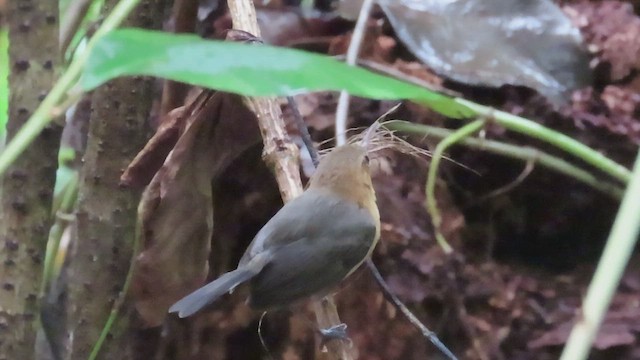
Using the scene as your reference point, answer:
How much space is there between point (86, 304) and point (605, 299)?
76cm

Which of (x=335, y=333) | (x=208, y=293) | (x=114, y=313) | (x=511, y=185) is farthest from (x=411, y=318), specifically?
(x=114, y=313)

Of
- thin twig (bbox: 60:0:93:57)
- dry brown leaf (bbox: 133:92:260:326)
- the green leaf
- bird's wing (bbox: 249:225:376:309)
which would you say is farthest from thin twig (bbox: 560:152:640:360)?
thin twig (bbox: 60:0:93:57)

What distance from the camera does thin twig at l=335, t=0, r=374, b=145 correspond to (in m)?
0.93

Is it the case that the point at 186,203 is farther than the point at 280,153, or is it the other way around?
the point at 186,203

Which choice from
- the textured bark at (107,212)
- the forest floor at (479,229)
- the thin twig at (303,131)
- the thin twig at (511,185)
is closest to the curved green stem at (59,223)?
the textured bark at (107,212)

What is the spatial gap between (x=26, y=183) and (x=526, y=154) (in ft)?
2.00

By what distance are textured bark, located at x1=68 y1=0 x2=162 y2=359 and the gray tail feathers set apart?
31cm

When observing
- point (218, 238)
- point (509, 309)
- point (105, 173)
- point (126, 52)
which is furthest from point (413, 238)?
point (126, 52)

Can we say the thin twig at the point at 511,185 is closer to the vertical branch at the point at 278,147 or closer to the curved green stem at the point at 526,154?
the curved green stem at the point at 526,154

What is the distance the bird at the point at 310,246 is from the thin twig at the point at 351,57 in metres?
0.06

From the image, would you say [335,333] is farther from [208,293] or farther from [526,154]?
[526,154]

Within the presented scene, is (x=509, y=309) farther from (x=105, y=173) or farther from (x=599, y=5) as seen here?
(x=105, y=173)

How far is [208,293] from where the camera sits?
29.0 inches

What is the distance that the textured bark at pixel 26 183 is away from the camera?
0.87 metres
